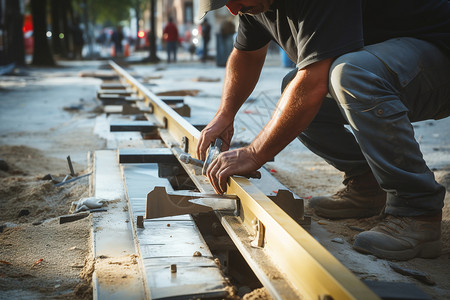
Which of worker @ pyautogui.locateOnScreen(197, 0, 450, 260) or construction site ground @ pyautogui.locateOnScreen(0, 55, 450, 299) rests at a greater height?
worker @ pyautogui.locateOnScreen(197, 0, 450, 260)

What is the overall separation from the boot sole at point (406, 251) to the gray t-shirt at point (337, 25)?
93cm

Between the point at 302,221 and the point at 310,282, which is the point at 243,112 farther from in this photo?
the point at 310,282

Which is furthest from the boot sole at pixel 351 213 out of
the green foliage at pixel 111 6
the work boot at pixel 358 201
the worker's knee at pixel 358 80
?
the green foliage at pixel 111 6

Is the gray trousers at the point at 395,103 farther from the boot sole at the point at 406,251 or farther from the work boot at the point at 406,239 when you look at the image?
the boot sole at the point at 406,251

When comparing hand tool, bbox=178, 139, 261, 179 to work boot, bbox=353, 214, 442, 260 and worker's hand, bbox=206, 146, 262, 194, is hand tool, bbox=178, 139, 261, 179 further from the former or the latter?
work boot, bbox=353, 214, 442, 260

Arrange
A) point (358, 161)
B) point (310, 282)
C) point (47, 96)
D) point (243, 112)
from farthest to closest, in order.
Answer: point (47, 96) → point (243, 112) → point (358, 161) → point (310, 282)

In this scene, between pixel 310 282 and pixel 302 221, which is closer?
pixel 310 282

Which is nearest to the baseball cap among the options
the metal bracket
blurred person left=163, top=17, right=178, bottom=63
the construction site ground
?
the metal bracket

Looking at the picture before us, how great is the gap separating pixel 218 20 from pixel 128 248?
145 ft

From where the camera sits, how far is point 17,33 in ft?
71.6

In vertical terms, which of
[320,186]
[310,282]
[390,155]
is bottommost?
[320,186]

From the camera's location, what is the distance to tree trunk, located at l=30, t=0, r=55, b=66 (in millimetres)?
23391

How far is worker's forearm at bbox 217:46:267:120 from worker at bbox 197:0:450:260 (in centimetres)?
32

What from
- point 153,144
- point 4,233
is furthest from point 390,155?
point 153,144
